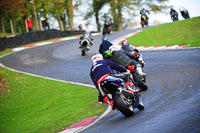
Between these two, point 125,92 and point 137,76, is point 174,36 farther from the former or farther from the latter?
point 125,92

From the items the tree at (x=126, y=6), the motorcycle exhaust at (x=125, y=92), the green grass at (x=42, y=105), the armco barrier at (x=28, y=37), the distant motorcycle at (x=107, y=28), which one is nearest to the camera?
the motorcycle exhaust at (x=125, y=92)

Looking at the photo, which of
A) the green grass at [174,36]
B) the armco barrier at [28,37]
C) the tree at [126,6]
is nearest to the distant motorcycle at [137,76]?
the green grass at [174,36]

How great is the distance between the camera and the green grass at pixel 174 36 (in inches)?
827

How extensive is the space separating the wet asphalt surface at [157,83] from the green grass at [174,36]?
9.29 ft

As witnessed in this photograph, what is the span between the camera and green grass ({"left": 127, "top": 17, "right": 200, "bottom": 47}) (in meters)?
21.0

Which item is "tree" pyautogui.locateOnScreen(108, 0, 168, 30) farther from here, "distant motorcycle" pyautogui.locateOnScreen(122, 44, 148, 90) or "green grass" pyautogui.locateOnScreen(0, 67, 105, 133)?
"distant motorcycle" pyautogui.locateOnScreen(122, 44, 148, 90)

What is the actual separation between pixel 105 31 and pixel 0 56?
1076cm

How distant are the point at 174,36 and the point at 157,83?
12655mm

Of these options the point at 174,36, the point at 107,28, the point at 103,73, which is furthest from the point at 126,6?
the point at 103,73

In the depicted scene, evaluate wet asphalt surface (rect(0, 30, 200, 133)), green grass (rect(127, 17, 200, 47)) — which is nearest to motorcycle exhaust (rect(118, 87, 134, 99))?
wet asphalt surface (rect(0, 30, 200, 133))

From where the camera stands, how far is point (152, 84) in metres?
11.4

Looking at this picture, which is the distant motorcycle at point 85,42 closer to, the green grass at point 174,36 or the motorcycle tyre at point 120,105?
the green grass at point 174,36

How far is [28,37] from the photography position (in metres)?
32.3

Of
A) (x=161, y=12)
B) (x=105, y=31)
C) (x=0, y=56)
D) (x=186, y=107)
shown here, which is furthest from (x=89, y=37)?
(x=161, y=12)
